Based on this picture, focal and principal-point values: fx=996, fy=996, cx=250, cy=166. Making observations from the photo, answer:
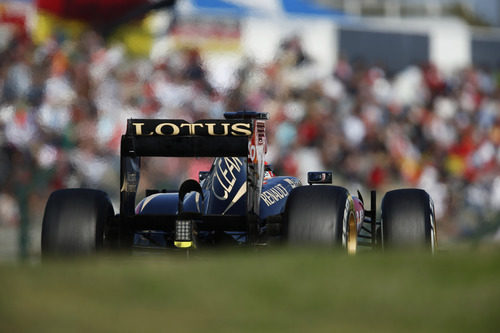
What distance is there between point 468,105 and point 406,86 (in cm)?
105

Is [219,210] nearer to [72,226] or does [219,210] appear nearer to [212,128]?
[212,128]

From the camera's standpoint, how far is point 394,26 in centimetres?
1706

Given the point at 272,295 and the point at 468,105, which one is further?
the point at 468,105

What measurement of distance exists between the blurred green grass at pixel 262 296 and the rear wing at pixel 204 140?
1843mm

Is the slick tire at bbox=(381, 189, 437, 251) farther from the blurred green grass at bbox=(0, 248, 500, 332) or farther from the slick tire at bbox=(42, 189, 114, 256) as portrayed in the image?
the blurred green grass at bbox=(0, 248, 500, 332)

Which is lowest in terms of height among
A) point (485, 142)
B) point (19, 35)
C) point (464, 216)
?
point (464, 216)

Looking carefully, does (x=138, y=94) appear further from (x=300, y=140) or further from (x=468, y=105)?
(x=468, y=105)

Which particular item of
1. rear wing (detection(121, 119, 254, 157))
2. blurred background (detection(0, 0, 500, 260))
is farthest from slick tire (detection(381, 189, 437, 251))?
blurred background (detection(0, 0, 500, 260))

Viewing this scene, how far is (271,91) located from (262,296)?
10.0 metres

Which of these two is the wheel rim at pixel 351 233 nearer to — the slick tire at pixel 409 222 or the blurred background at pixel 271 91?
the slick tire at pixel 409 222

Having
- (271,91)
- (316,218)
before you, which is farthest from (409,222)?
(271,91)

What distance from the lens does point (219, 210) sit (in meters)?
7.04

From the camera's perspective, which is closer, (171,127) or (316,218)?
(316,218)

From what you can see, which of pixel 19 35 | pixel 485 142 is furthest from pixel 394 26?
pixel 19 35
